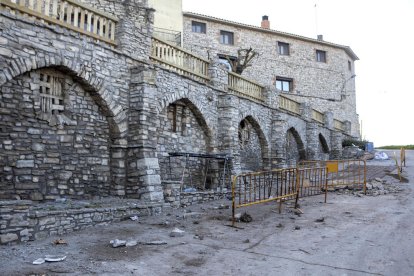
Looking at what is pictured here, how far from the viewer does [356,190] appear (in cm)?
1309

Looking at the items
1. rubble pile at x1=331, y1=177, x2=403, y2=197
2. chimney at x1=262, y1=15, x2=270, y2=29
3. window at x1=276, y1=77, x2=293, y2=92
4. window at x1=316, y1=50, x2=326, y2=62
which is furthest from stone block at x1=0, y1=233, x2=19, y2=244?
window at x1=316, y1=50, x2=326, y2=62

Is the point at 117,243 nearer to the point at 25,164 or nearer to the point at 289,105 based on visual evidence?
the point at 25,164

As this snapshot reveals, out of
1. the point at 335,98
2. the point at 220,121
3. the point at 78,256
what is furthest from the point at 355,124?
the point at 78,256

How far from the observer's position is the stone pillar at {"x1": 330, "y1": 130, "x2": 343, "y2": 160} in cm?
2519

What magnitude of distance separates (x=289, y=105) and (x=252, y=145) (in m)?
4.86

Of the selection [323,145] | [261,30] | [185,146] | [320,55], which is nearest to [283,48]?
[261,30]

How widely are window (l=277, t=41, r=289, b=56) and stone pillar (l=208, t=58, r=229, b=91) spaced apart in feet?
55.5

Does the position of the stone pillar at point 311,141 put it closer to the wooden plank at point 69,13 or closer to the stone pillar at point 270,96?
the stone pillar at point 270,96

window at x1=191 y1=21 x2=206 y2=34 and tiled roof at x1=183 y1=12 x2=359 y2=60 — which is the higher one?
tiled roof at x1=183 y1=12 x2=359 y2=60

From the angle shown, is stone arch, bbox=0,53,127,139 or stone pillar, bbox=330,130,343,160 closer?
stone arch, bbox=0,53,127,139

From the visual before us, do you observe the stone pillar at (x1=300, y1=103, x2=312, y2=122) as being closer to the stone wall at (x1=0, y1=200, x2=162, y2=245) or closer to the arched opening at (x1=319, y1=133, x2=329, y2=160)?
→ the arched opening at (x1=319, y1=133, x2=329, y2=160)

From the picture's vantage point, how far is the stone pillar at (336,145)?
82.6 feet

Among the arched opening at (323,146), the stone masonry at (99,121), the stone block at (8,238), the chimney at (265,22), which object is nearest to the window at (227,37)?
the chimney at (265,22)

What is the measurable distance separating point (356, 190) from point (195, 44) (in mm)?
16777
